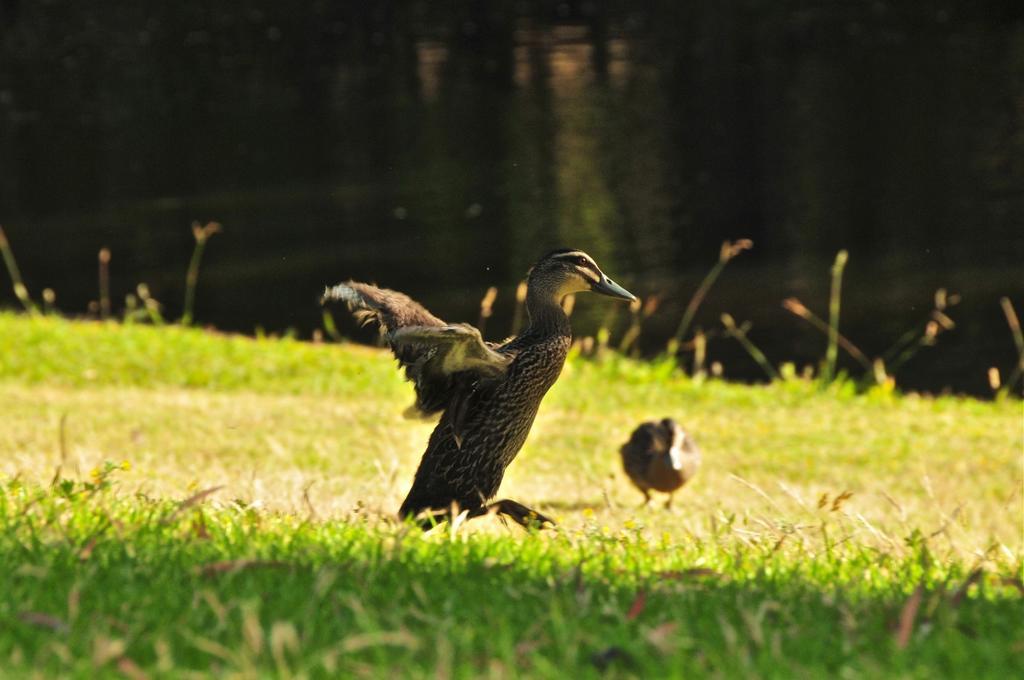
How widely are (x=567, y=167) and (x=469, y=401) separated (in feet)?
71.1

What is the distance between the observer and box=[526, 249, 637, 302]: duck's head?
6262 millimetres

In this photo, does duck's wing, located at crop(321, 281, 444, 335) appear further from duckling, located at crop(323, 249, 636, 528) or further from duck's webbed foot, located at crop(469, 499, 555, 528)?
duck's webbed foot, located at crop(469, 499, 555, 528)

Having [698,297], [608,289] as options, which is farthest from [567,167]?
[608,289]

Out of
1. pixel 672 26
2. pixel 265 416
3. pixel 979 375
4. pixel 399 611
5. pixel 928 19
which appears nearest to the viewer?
pixel 399 611

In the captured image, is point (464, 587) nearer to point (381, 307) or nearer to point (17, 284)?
point (381, 307)

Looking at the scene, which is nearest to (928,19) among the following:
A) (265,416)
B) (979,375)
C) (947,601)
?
(979,375)

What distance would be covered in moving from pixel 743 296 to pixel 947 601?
14726 millimetres

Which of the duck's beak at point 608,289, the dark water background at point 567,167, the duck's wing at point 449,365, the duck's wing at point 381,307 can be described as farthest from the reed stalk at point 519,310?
the duck's wing at point 449,365

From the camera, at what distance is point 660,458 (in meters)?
8.91

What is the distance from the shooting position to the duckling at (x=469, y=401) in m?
5.72

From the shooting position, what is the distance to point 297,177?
2819 cm

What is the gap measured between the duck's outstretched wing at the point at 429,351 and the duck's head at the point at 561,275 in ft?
1.64

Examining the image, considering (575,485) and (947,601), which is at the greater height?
(947,601)

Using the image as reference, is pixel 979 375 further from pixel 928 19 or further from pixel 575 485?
pixel 928 19
